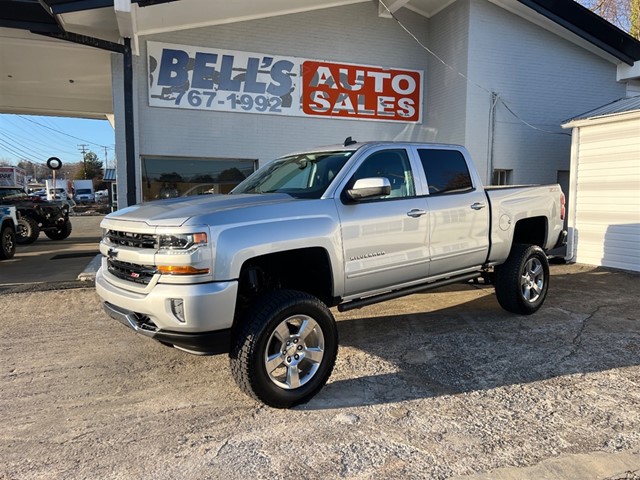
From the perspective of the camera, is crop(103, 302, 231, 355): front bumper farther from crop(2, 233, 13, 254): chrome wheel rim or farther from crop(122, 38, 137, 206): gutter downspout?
crop(2, 233, 13, 254): chrome wheel rim

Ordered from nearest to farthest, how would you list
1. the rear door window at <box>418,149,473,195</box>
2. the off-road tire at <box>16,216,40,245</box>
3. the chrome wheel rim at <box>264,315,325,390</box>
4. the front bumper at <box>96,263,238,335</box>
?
the front bumper at <box>96,263,238,335</box>, the chrome wheel rim at <box>264,315,325,390</box>, the rear door window at <box>418,149,473,195</box>, the off-road tire at <box>16,216,40,245</box>

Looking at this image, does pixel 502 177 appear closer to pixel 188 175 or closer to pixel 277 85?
pixel 277 85

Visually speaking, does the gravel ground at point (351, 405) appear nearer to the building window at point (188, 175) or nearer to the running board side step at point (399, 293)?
the running board side step at point (399, 293)

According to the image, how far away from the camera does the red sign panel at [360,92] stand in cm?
1175

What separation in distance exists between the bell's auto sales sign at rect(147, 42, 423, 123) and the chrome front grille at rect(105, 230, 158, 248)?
23.9ft

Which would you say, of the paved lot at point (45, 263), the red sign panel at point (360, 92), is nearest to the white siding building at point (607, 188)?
the red sign panel at point (360, 92)

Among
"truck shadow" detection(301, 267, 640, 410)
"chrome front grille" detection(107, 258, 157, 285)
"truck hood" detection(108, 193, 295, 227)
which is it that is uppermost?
"truck hood" detection(108, 193, 295, 227)

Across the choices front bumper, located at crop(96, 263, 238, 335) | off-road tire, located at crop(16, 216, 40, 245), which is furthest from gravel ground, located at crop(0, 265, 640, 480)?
off-road tire, located at crop(16, 216, 40, 245)

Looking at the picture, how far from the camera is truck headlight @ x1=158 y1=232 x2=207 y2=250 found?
343cm

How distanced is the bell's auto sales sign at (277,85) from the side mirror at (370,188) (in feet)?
25.2

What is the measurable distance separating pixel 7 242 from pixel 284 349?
409 inches

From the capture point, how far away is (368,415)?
3.68 m

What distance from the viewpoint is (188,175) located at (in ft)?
36.5

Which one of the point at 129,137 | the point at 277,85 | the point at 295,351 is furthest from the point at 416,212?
the point at 277,85
